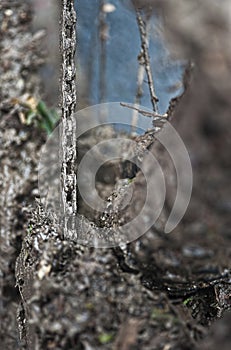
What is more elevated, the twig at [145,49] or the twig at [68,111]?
the twig at [145,49]

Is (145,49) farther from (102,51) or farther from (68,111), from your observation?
(68,111)

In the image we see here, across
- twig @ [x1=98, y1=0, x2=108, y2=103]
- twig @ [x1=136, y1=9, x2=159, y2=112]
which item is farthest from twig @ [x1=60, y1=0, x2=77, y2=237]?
twig @ [x1=98, y1=0, x2=108, y2=103]

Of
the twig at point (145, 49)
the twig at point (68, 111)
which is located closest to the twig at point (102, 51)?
the twig at point (145, 49)

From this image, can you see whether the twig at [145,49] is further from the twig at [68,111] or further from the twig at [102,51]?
the twig at [68,111]

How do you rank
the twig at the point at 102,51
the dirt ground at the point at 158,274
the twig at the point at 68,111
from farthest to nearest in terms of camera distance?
the twig at the point at 102,51
the twig at the point at 68,111
the dirt ground at the point at 158,274

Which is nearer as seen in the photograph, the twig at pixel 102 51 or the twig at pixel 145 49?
the twig at pixel 145 49

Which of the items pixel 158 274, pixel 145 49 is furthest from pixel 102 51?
pixel 158 274

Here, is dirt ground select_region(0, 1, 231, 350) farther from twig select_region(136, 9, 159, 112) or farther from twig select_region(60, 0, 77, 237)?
twig select_region(136, 9, 159, 112)

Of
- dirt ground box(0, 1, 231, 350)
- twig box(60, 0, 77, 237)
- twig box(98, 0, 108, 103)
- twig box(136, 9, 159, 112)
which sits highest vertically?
twig box(98, 0, 108, 103)
